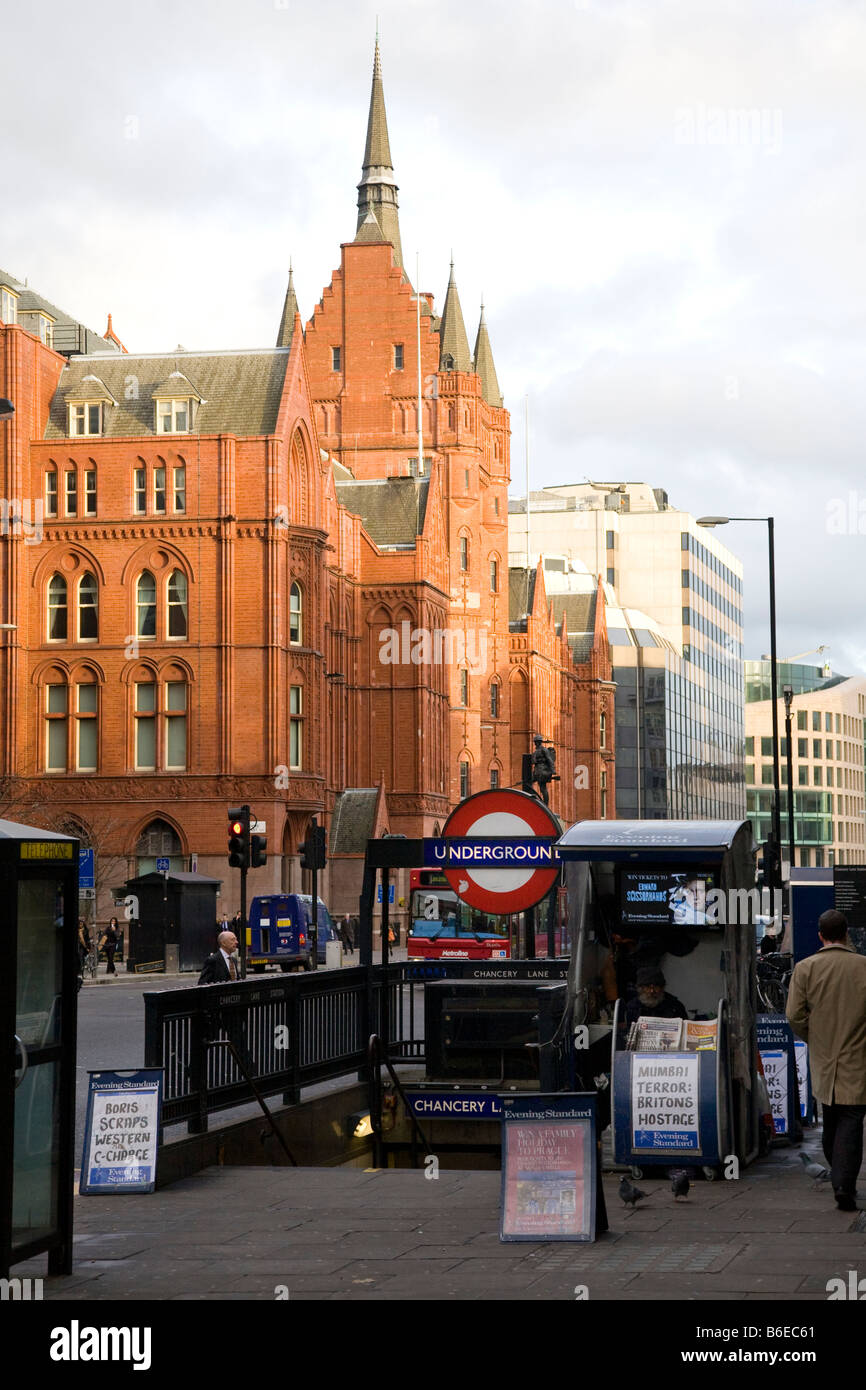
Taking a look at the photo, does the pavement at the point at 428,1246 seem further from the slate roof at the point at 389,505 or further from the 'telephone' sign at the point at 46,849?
the slate roof at the point at 389,505

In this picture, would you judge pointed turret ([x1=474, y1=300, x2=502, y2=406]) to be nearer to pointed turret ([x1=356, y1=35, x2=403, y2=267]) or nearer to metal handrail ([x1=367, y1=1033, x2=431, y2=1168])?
pointed turret ([x1=356, y1=35, x2=403, y2=267])

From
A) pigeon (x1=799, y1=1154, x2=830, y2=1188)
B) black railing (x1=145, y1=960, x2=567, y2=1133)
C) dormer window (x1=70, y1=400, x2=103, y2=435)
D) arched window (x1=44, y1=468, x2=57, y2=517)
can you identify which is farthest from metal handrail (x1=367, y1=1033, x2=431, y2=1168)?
dormer window (x1=70, y1=400, x2=103, y2=435)

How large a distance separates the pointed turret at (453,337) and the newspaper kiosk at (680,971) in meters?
A: 79.0

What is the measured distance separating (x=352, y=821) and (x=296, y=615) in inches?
484

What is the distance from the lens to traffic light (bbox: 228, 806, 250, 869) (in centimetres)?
3416

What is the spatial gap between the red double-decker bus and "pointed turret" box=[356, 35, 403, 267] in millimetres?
50232

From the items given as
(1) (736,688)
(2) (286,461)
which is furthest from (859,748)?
(2) (286,461)

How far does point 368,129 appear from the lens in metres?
99.4

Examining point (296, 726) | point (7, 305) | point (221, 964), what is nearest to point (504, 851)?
point (221, 964)

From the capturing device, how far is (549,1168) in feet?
32.6

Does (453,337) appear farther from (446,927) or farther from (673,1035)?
(673,1035)

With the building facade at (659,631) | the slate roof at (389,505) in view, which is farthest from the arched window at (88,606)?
the building facade at (659,631)

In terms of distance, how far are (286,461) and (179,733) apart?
10.1 meters
